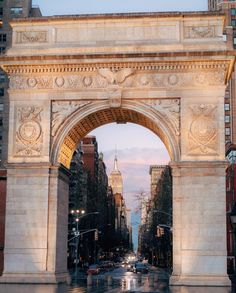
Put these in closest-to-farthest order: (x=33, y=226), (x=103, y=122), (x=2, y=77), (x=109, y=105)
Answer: (x=33, y=226) < (x=109, y=105) < (x=103, y=122) < (x=2, y=77)

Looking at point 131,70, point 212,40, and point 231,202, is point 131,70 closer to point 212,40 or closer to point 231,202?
point 212,40

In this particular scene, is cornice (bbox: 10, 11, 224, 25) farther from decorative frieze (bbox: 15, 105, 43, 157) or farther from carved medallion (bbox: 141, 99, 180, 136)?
decorative frieze (bbox: 15, 105, 43, 157)

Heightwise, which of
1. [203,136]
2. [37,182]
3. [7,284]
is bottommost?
[7,284]

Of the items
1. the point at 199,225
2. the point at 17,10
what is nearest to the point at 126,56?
the point at 199,225

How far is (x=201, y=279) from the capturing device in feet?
131

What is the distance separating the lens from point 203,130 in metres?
42.2

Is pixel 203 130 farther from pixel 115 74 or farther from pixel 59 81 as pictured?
pixel 59 81

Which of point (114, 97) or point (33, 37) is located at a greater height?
point (33, 37)

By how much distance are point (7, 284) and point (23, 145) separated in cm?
914

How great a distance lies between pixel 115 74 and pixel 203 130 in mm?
6942

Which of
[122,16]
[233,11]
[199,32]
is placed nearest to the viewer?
[199,32]

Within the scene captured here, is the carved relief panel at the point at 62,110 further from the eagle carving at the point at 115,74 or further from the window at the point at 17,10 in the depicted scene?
the window at the point at 17,10

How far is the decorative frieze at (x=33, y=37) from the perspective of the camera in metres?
44.4

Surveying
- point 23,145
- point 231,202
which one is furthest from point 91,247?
point 23,145
